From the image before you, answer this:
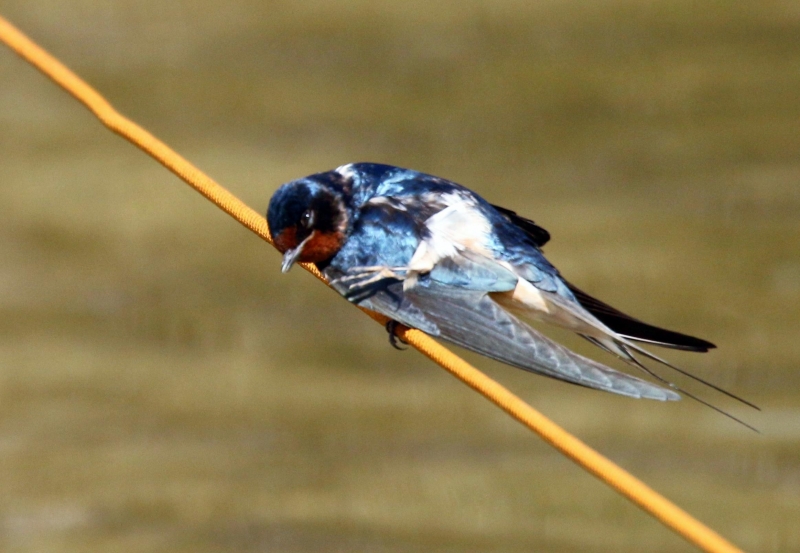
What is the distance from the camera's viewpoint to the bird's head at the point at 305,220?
120 centimetres

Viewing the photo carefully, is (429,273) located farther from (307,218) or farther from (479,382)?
(479,382)

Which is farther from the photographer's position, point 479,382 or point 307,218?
point 307,218

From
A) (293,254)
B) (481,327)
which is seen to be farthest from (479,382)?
(293,254)

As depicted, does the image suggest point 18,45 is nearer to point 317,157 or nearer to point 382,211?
point 382,211

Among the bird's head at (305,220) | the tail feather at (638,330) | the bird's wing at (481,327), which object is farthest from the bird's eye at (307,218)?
the tail feather at (638,330)

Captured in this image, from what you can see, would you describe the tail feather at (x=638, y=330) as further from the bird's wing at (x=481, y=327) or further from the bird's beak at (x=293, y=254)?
the bird's beak at (x=293, y=254)

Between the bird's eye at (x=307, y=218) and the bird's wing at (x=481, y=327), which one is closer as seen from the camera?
the bird's wing at (x=481, y=327)

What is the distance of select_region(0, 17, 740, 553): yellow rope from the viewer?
83cm

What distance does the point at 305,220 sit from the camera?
3.92 ft

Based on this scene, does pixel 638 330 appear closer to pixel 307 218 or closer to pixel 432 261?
pixel 432 261

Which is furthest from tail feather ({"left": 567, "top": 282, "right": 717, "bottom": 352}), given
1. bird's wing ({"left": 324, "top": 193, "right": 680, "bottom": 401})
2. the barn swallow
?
bird's wing ({"left": 324, "top": 193, "right": 680, "bottom": 401})

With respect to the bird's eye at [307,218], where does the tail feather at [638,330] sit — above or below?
below

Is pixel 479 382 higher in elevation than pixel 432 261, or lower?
lower

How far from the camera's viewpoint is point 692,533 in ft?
2.69
